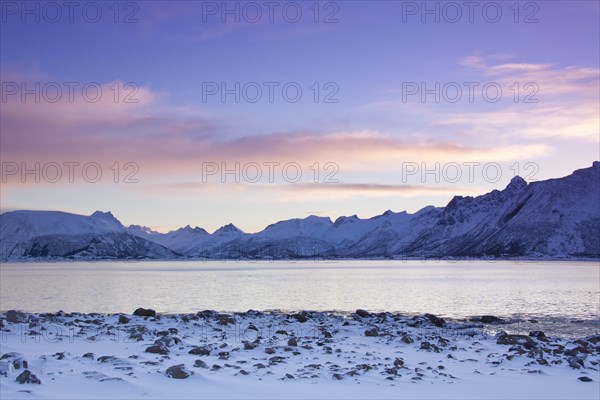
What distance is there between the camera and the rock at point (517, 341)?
103ft

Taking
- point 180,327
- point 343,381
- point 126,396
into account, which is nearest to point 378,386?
point 343,381

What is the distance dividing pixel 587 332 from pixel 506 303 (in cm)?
2815

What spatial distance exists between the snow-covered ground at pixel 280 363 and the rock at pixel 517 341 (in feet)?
0.58

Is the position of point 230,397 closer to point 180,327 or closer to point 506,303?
point 180,327

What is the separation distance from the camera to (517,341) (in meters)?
33.1

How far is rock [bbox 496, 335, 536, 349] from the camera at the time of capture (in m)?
31.4

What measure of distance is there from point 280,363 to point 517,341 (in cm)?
1625

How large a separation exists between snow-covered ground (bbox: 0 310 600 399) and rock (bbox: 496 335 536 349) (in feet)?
0.58

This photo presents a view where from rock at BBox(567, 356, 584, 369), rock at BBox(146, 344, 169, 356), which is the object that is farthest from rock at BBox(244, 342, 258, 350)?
rock at BBox(567, 356, 584, 369)

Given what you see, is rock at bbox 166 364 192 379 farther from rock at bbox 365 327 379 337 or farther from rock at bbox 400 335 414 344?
rock at bbox 365 327 379 337

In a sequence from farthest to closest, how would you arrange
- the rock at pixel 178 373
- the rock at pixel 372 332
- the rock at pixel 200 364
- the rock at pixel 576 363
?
the rock at pixel 372 332 < the rock at pixel 576 363 < the rock at pixel 200 364 < the rock at pixel 178 373

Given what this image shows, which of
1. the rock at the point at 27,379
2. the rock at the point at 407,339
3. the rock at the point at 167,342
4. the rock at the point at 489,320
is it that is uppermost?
the rock at the point at 27,379

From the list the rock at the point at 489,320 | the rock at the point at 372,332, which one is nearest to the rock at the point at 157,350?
the rock at the point at 372,332

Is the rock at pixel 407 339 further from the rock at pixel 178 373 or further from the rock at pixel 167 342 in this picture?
the rock at pixel 178 373
